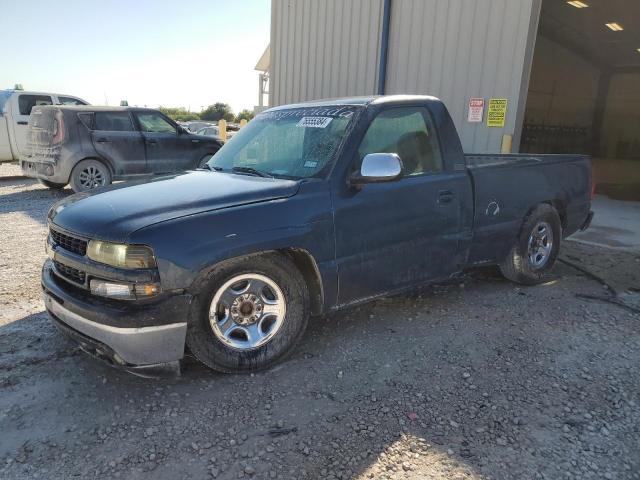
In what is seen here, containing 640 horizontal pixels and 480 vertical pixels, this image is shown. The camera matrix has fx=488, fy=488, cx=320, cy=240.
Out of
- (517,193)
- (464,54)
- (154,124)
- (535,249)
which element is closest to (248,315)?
(517,193)

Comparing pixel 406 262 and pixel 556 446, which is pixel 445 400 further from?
pixel 406 262

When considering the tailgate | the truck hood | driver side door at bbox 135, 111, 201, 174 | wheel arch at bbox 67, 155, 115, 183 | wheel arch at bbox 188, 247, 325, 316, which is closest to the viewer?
the truck hood

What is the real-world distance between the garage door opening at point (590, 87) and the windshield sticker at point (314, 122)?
43.6 feet

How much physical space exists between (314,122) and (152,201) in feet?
4.59

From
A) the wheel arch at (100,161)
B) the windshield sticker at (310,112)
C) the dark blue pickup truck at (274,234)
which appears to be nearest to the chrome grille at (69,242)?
the dark blue pickup truck at (274,234)

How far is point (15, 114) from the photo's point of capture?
490 inches

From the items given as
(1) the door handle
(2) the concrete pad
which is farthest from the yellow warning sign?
(1) the door handle

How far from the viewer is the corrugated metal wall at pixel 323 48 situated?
378 inches

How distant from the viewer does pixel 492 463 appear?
94.3 inches

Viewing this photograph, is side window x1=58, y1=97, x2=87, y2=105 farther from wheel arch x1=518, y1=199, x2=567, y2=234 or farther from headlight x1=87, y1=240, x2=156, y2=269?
wheel arch x1=518, y1=199, x2=567, y2=234

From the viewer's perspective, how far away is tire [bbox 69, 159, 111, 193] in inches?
368

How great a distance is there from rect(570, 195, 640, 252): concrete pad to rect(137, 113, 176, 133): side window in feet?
26.5

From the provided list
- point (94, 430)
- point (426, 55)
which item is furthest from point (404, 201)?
point (426, 55)

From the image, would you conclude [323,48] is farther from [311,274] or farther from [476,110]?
[311,274]
